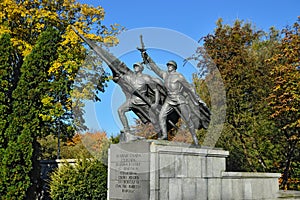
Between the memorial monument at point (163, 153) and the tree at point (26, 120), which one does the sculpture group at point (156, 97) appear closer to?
the memorial monument at point (163, 153)

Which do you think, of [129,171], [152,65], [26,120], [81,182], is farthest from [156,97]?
[26,120]

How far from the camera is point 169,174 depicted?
9.16 metres

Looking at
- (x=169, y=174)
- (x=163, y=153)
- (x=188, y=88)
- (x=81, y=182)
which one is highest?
(x=188, y=88)

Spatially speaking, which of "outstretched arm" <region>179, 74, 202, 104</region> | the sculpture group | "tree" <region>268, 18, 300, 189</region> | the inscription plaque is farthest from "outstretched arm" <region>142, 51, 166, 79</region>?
"tree" <region>268, 18, 300, 189</region>

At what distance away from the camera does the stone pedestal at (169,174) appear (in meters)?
8.96

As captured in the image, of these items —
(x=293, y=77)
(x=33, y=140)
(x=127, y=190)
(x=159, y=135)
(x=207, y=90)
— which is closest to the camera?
(x=127, y=190)

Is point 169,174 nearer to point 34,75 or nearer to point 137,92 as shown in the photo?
point 137,92

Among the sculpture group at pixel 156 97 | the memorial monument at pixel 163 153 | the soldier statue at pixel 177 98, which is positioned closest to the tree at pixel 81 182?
the memorial monument at pixel 163 153

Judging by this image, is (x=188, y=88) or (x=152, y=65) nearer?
(x=188, y=88)

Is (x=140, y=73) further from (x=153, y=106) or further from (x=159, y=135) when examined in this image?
(x=159, y=135)

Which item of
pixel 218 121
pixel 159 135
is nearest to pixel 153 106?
pixel 159 135

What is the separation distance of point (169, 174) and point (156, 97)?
6.61ft

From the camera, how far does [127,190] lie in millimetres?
9367

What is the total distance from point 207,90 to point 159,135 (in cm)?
944
